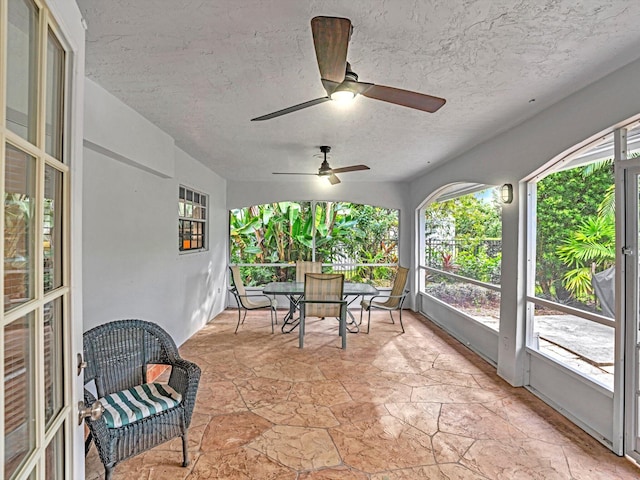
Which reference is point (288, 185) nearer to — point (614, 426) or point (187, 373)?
point (187, 373)

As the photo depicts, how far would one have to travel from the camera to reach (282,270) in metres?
7.39

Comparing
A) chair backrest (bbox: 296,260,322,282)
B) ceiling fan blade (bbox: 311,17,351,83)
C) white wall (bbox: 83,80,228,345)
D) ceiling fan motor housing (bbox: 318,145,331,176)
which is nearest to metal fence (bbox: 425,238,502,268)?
chair backrest (bbox: 296,260,322,282)

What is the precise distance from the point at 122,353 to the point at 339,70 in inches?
88.1

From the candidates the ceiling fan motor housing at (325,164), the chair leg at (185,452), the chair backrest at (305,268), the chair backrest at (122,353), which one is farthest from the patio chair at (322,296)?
the chair leg at (185,452)

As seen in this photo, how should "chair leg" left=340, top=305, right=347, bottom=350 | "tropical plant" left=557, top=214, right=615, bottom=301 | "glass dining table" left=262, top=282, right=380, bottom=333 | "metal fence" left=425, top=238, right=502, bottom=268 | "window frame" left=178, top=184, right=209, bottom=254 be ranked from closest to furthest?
"tropical plant" left=557, top=214, right=615, bottom=301 → "metal fence" left=425, top=238, right=502, bottom=268 → "chair leg" left=340, top=305, right=347, bottom=350 → "window frame" left=178, top=184, right=209, bottom=254 → "glass dining table" left=262, top=282, right=380, bottom=333

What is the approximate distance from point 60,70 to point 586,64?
277 centimetres

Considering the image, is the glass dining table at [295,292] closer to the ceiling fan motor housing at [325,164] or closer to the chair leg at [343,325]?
the chair leg at [343,325]

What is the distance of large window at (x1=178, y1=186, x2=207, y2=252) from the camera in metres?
4.95

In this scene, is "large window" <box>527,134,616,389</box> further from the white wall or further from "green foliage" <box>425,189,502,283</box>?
the white wall

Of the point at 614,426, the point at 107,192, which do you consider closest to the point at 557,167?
the point at 614,426

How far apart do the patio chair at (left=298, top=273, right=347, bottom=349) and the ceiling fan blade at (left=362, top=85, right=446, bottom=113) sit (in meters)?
Result: 2.99

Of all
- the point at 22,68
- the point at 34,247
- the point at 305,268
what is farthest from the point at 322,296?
the point at 22,68

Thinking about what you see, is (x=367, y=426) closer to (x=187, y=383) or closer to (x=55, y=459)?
(x=187, y=383)

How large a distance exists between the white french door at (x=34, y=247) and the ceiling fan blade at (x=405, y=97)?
1458mm
